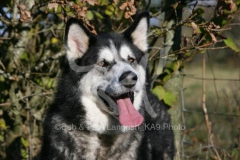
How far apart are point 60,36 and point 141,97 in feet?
7.37

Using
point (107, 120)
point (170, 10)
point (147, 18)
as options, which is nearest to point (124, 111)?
point (107, 120)

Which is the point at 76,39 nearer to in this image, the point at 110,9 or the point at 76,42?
the point at 76,42

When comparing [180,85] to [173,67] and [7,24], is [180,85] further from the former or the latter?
[7,24]

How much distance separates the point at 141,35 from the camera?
455 centimetres

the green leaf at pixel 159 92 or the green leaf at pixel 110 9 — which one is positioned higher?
the green leaf at pixel 110 9

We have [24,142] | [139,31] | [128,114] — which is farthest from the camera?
[24,142]

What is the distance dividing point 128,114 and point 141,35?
86 centimetres

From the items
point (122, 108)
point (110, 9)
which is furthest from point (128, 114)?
point (110, 9)

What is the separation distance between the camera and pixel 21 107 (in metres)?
6.07

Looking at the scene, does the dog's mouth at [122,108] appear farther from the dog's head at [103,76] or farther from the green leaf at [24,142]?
the green leaf at [24,142]

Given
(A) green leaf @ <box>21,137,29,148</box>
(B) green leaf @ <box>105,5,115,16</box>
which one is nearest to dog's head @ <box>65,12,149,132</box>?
(B) green leaf @ <box>105,5,115,16</box>

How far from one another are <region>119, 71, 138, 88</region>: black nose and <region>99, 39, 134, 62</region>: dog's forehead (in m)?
0.25

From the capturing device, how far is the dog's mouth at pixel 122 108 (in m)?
4.13

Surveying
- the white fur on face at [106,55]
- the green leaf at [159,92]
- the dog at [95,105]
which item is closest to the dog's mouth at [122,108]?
the dog at [95,105]
